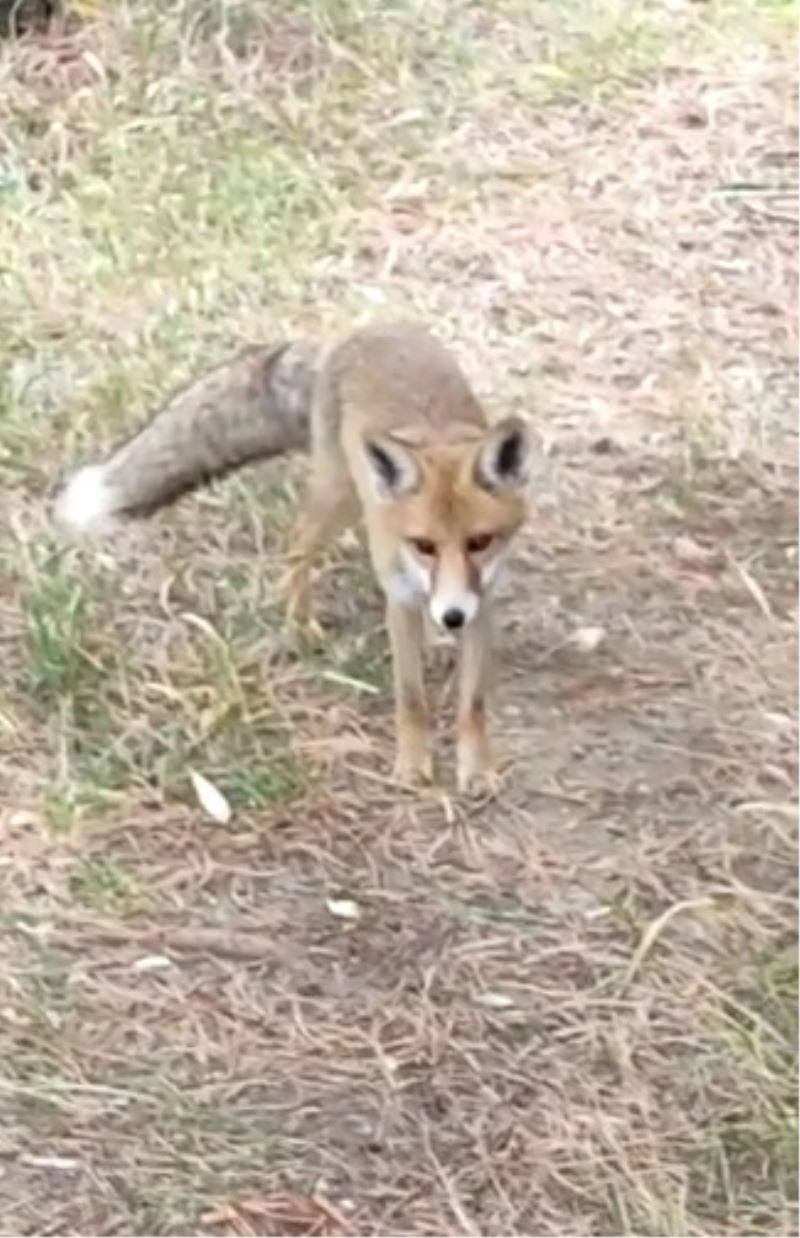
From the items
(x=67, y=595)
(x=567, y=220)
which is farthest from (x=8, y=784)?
(x=567, y=220)

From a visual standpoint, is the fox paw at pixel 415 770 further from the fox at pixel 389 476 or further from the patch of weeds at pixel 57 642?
the patch of weeds at pixel 57 642

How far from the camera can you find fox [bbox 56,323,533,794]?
157 inches

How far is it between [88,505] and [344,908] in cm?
127

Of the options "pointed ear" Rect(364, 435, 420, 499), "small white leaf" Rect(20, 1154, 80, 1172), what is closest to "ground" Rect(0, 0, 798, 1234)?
"small white leaf" Rect(20, 1154, 80, 1172)

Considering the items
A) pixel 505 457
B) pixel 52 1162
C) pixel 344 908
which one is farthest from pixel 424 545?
pixel 52 1162

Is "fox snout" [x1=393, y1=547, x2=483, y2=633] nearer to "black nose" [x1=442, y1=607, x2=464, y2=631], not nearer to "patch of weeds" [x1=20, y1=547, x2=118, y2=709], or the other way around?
"black nose" [x1=442, y1=607, x2=464, y2=631]

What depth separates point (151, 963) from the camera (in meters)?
3.64

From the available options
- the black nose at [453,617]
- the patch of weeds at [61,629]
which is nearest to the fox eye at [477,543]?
the black nose at [453,617]

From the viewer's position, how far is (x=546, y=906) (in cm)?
375

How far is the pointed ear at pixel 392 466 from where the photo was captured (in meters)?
3.98

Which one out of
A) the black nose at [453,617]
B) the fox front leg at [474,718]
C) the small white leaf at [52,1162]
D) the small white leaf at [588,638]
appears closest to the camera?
the small white leaf at [52,1162]

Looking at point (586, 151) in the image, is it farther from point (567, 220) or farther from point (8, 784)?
point (8, 784)

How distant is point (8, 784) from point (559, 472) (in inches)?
57.6

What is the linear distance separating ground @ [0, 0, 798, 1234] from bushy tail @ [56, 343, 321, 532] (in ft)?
0.26
